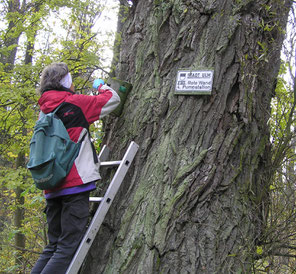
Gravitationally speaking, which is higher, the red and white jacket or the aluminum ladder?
the red and white jacket

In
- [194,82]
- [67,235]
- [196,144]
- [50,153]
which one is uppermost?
[194,82]

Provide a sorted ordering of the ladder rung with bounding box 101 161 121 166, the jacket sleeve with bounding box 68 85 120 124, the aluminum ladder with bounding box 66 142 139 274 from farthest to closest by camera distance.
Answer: the ladder rung with bounding box 101 161 121 166, the jacket sleeve with bounding box 68 85 120 124, the aluminum ladder with bounding box 66 142 139 274

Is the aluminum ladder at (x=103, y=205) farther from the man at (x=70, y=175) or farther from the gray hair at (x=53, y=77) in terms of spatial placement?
the gray hair at (x=53, y=77)

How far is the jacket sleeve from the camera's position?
261 centimetres

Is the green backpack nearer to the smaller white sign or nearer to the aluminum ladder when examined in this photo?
the aluminum ladder

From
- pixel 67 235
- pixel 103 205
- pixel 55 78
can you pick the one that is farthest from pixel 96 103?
pixel 67 235

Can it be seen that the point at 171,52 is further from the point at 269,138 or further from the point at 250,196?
the point at 250,196

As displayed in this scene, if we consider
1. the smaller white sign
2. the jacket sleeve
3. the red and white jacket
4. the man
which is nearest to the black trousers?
the man

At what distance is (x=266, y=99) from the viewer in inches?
118

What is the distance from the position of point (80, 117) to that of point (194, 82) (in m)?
0.94

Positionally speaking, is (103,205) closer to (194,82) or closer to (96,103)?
(96,103)

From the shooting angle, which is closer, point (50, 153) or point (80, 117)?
point (50, 153)

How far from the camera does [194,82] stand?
2.70 m

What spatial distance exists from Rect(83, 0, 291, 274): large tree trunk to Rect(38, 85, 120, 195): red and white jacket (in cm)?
34
